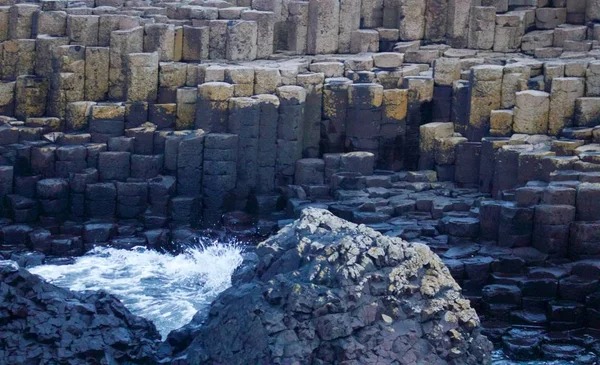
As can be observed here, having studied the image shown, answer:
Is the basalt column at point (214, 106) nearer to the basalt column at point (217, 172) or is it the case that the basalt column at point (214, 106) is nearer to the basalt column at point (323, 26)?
the basalt column at point (217, 172)

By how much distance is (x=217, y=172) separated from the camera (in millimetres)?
29812

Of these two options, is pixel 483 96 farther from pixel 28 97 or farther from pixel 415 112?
pixel 28 97

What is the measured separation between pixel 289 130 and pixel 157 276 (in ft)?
16.9

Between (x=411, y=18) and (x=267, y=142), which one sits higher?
(x=411, y=18)

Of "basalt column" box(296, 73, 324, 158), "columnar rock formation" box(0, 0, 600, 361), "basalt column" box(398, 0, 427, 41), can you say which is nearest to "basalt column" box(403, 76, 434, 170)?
"columnar rock formation" box(0, 0, 600, 361)

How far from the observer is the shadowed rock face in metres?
17.8

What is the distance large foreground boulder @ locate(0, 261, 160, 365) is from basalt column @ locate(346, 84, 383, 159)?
442 inches

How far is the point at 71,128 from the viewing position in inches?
1216

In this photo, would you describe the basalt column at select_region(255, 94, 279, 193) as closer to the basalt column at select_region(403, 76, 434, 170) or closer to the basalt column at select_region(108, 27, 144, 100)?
the basalt column at select_region(403, 76, 434, 170)

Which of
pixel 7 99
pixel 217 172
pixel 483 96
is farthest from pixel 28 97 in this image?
pixel 483 96

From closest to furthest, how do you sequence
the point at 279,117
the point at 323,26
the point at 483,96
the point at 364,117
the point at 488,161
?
the point at 488,161, the point at 483,96, the point at 279,117, the point at 364,117, the point at 323,26

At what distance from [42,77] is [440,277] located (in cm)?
1548

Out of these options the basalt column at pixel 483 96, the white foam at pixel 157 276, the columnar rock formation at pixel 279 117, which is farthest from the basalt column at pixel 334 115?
the white foam at pixel 157 276

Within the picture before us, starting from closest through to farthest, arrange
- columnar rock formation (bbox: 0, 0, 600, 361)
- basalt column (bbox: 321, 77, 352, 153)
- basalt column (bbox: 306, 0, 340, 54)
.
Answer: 1. columnar rock formation (bbox: 0, 0, 600, 361)
2. basalt column (bbox: 321, 77, 352, 153)
3. basalt column (bbox: 306, 0, 340, 54)
